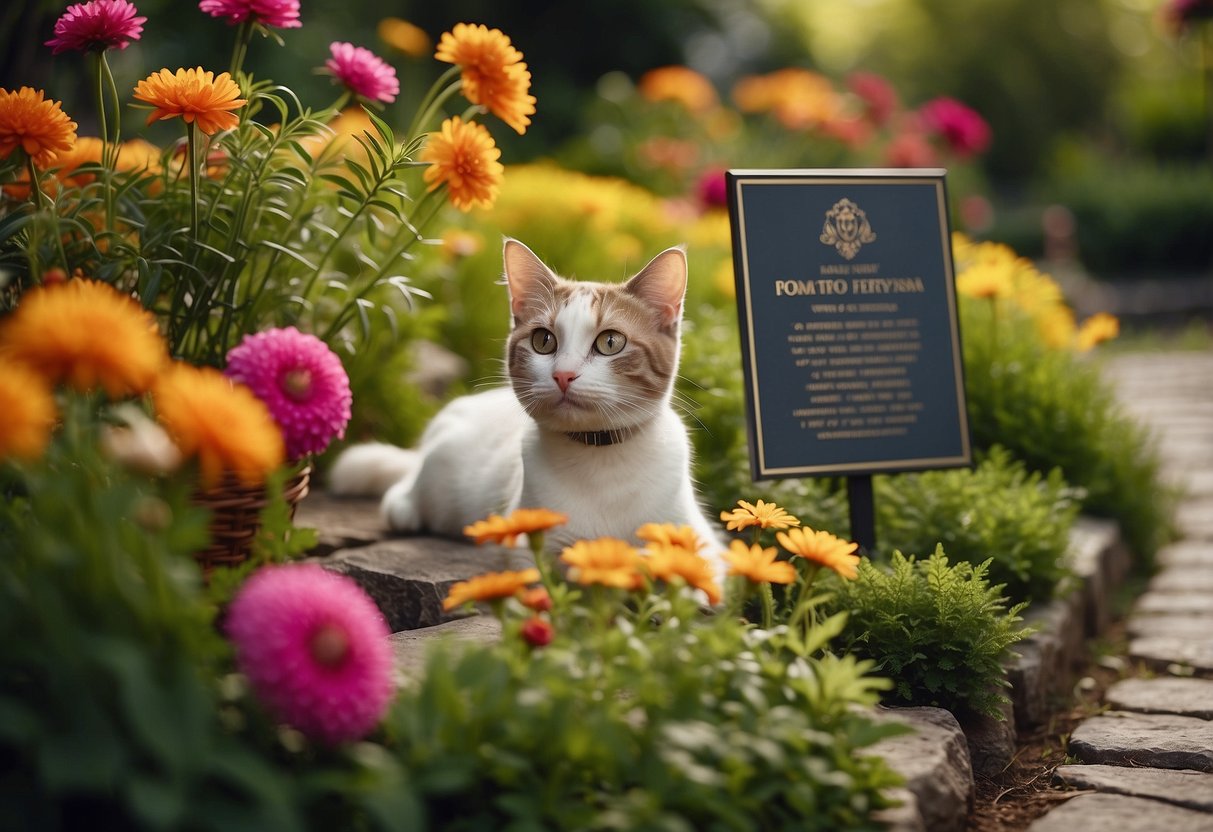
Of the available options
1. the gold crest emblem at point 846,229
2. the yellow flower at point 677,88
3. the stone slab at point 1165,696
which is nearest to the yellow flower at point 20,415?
the gold crest emblem at point 846,229

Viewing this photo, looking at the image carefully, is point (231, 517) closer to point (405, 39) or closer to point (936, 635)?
point (936, 635)

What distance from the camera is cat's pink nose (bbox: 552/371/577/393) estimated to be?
225cm

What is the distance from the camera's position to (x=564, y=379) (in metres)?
2.25

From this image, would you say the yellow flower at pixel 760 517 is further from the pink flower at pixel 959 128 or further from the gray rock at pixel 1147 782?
the pink flower at pixel 959 128

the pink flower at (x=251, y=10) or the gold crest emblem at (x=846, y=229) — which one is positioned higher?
the pink flower at (x=251, y=10)

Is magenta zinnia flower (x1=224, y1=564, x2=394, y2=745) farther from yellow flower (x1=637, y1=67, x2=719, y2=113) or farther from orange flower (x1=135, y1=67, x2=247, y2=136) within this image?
yellow flower (x1=637, y1=67, x2=719, y2=113)

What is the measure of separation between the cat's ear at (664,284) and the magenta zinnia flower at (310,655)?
1.22 metres

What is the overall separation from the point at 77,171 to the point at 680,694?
1.84 metres

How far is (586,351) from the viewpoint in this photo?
2.33m

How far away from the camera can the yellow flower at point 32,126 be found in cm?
196

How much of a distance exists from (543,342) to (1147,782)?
5.35ft

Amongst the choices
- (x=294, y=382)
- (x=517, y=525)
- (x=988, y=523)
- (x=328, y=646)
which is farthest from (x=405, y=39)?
(x=328, y=646)

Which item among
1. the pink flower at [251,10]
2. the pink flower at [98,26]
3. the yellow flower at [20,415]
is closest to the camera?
the yellow flower at [20,415]

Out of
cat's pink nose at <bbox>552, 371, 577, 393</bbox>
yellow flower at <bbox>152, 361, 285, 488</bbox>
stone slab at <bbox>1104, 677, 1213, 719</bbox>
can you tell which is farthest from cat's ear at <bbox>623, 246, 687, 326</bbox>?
stone slab at <bbox>1104, 677, 1213, 719</bbox>
